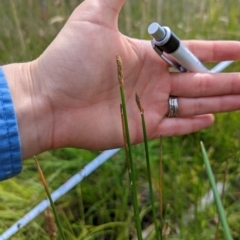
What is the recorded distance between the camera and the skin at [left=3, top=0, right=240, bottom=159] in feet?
2.88

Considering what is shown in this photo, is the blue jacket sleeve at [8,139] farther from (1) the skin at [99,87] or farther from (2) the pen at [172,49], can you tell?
(2) the pen at [172,49]

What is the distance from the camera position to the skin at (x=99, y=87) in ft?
2.88

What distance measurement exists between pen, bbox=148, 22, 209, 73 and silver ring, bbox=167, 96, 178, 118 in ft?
0.20

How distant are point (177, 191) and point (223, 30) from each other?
1.94ft

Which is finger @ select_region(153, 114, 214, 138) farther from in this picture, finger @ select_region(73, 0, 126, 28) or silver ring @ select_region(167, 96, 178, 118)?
finger @ select_region(73, 0, 126, 28)

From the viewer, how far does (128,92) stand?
0.95m

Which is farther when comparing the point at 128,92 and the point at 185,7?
the point at 185,7

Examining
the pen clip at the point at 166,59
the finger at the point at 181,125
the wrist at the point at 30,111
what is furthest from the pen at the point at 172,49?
the wrist at the point at 30,111

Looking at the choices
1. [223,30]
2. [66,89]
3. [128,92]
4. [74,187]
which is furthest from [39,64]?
[223,30]

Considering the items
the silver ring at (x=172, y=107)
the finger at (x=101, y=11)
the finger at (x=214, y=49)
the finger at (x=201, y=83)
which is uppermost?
the finger at (x=101, y=11)

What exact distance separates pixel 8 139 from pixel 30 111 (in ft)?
0.28

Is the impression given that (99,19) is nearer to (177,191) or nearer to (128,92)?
(128,92)

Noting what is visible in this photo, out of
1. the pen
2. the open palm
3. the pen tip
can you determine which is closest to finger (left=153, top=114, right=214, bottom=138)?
the open palm

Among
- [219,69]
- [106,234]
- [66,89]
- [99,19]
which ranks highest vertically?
[99,19]
